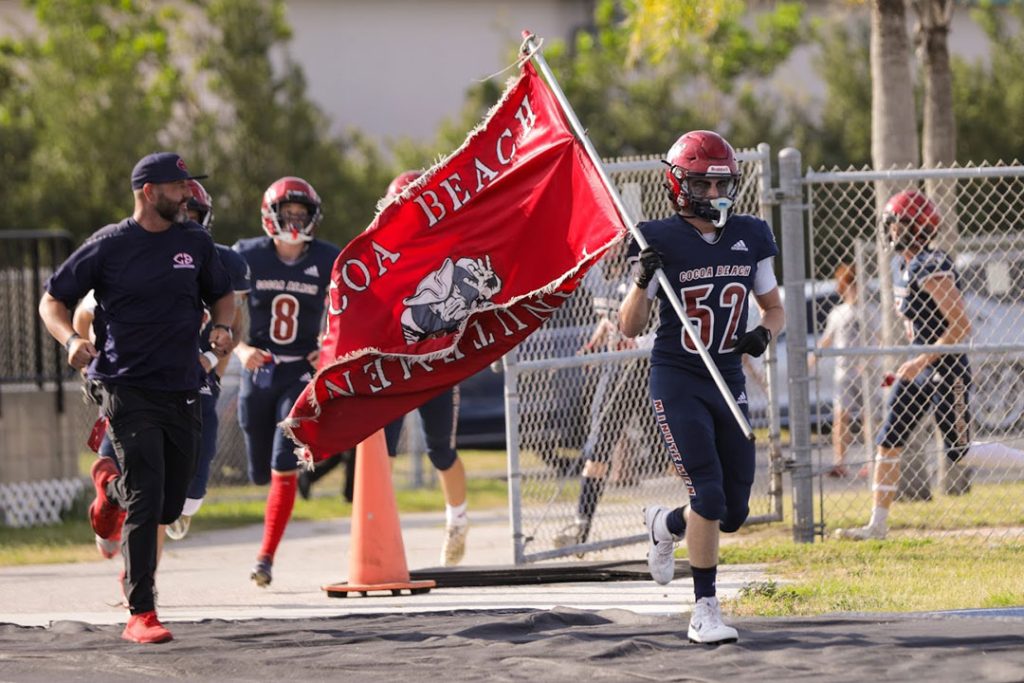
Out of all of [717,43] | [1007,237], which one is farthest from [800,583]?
[717,43]

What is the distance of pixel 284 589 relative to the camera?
33.4ft

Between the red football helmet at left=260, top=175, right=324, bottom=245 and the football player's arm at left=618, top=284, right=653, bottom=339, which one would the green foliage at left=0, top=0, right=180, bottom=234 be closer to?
the red football helmet at left=260, top=175, right=324, bottom=245

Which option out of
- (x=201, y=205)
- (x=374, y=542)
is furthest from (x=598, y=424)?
(x=201, y=205)

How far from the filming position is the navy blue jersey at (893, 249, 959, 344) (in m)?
10.1

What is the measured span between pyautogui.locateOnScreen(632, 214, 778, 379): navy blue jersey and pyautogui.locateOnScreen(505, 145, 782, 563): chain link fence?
8.83 ft

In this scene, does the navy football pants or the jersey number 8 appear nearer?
the navy football pants

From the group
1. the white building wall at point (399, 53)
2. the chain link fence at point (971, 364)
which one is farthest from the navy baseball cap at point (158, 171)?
the white building wall at point (399, 53)

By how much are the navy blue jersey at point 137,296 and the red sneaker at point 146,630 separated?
1076 mm

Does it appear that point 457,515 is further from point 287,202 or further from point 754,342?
point 754,342

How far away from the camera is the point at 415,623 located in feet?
26.9

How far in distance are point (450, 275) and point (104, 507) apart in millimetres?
2143

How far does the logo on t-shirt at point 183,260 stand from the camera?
26.2 ft

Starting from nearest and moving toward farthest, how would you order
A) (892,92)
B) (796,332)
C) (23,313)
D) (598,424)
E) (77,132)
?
(796,332) < (598,424) < (892,92) < (23,313) < (77,132)

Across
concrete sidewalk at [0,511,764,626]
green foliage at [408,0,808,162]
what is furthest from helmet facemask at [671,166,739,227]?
green foliage at [408,0,808,162]
